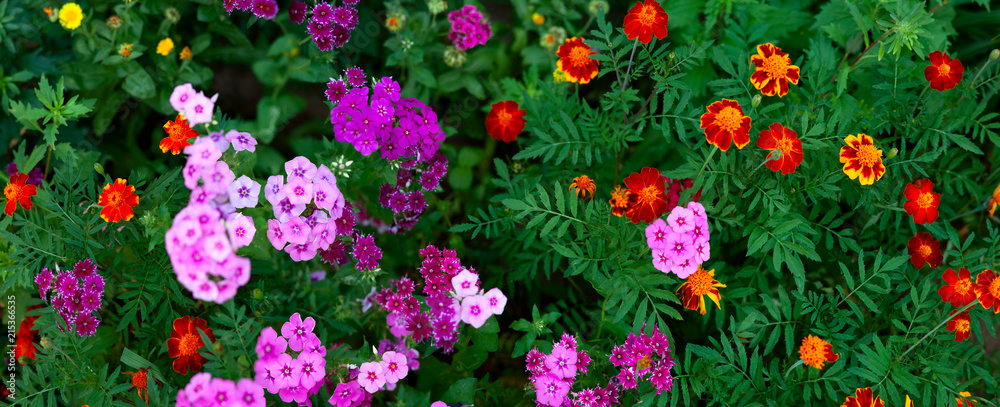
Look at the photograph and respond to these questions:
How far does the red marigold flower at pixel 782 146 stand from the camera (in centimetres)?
176

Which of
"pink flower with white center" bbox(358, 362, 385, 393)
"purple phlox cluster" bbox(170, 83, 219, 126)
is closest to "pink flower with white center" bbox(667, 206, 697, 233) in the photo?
"pink flower with white center" bbox(358, 362, 385, 393)

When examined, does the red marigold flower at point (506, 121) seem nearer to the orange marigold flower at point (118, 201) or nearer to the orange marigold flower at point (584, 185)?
the orange marigold flower at point (584, 185)

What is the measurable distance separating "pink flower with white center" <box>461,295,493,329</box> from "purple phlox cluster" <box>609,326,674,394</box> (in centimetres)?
40

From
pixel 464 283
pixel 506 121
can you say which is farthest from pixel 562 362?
pixel 506 121

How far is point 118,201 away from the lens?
174 cm

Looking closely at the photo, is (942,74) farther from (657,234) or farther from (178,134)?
(178,134)

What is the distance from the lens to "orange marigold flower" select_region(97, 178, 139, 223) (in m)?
1.73

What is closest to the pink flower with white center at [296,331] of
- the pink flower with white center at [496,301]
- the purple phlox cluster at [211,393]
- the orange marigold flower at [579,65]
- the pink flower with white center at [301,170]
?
the purple phlox cluster at [211,393]

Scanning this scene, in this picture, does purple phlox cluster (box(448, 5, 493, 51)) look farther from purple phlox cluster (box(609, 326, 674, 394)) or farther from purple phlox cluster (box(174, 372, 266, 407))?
purple phlox cluster (box(174, 372, 266, 407))

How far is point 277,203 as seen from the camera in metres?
1.70

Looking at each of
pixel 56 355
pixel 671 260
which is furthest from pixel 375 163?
pixel 56 355

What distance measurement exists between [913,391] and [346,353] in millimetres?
1721

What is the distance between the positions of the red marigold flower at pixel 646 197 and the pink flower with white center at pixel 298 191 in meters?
0.95

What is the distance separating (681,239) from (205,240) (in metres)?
1.20
